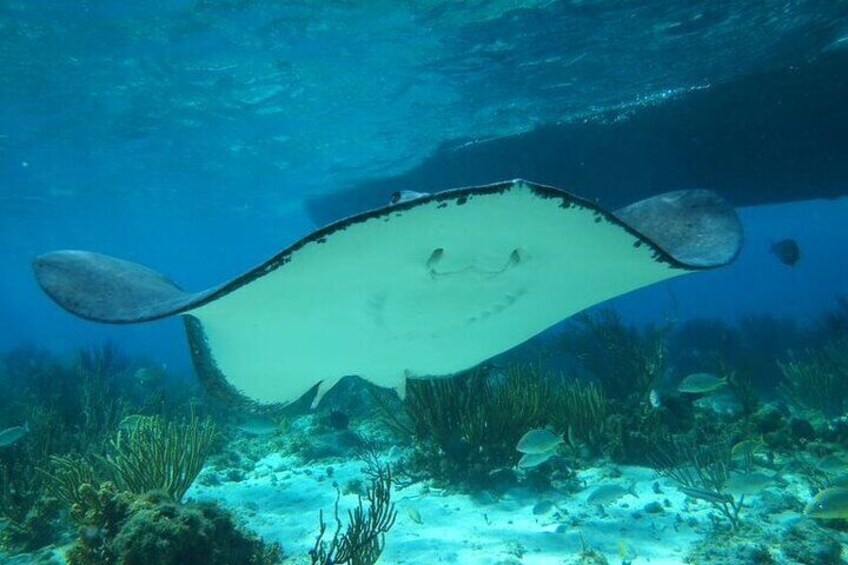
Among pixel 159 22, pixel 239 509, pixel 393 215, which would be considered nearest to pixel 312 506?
pixel 239 509

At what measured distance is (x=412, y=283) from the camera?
3.12m

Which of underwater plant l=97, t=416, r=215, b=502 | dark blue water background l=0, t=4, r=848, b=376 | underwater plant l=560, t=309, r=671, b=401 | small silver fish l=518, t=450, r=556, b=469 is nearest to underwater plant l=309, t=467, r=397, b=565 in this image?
small silver fish l=518, t=450, r=556, b=469

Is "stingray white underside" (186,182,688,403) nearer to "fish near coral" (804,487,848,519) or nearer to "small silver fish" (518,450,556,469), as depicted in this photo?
"small silver fish" (518,450,556,469)

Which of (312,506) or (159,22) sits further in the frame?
(159,22)

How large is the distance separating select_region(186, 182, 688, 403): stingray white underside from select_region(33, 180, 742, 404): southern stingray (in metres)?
0.01

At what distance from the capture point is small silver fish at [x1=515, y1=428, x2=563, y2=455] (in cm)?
560

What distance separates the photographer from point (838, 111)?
13883 millimetres

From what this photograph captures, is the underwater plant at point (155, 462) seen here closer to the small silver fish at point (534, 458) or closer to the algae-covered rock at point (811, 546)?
the small silver fish at point (534, 458)

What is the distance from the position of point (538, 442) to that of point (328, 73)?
14.8m

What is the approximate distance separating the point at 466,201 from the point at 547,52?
15.2 m

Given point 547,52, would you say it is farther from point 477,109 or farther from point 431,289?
point 431,289

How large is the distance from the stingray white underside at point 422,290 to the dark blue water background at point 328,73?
38.1 feet

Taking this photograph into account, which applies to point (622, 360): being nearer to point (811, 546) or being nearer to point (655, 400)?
point (655, 400)

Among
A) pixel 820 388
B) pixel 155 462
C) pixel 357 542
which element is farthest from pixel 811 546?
pixel 820 388
